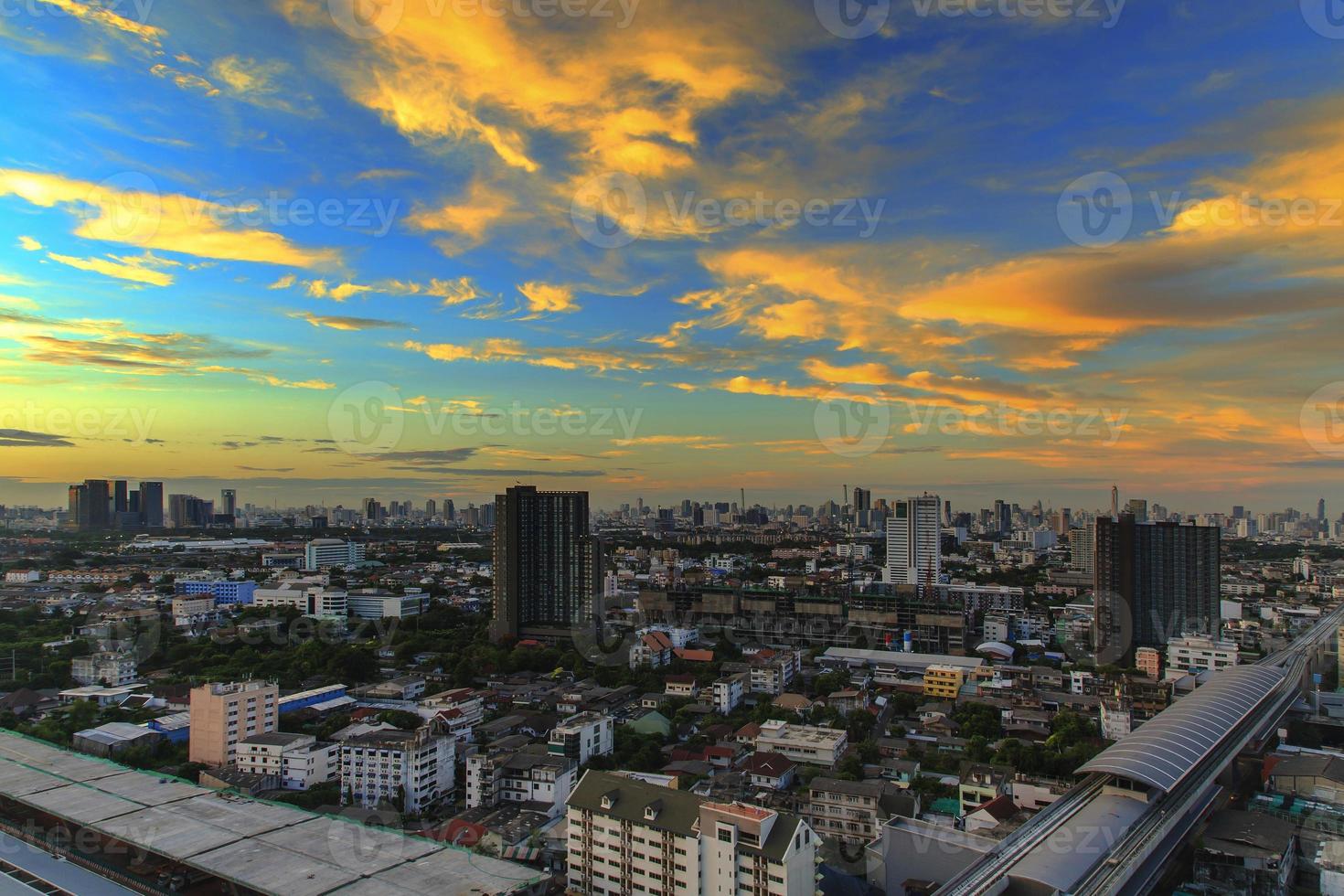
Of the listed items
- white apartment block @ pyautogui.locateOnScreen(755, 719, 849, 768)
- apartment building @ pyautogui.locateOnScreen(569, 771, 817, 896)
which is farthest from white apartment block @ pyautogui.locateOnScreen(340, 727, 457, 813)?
white apartment block @ pyautogui.locateOnScreen(755, 719, 849, 768)

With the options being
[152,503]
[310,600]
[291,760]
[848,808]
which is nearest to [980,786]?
[848,808]

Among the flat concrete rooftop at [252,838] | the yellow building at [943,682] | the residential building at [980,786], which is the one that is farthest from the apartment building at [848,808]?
the yellow building at [943,682]

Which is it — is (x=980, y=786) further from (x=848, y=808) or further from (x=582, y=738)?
(x=582, y=738)

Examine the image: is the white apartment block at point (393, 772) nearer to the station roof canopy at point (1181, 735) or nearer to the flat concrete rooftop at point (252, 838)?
the flat concrete rooftop at point (252, 838)

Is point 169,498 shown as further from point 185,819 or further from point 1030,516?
point 1030,516

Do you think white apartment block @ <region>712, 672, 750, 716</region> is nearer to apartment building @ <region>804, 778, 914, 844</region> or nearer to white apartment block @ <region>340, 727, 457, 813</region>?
apartment building @ <region>804, 778, 914, 844</region>

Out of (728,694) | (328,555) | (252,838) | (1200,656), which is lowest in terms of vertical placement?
(328,555)
